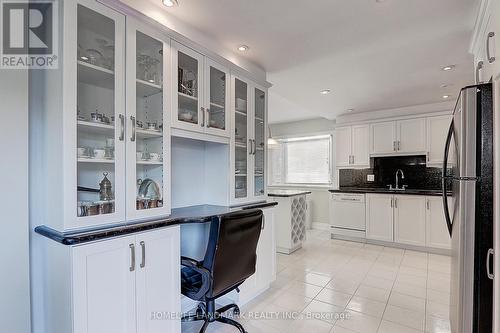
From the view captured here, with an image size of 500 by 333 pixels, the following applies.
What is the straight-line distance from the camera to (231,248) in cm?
173

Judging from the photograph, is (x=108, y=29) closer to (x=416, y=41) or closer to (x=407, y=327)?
(x=416, y=41)

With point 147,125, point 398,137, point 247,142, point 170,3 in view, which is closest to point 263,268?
point 247,142

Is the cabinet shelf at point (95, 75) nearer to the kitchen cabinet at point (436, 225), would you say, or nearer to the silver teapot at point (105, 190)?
the silver teapot at point (105, 190)

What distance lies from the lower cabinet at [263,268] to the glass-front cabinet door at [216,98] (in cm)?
97

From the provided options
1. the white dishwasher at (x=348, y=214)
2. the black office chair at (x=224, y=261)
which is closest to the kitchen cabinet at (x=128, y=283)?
the black office chair at (x=224, y=261)

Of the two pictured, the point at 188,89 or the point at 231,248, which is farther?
the point at 188,89

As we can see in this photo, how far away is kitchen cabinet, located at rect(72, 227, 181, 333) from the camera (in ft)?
4.33

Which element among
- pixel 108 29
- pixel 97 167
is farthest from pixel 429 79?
pixel 97 167

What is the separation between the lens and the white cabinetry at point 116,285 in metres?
1.31

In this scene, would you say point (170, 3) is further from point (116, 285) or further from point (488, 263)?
point (488, 263)

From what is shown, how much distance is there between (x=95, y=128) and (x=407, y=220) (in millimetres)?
4461

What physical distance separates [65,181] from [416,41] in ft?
9.37

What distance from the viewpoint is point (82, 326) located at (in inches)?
51.8

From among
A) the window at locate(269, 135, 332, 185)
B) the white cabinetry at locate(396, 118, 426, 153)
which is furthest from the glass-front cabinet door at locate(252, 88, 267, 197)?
the white cabinetry at locate(396, 118, 426, 153)
